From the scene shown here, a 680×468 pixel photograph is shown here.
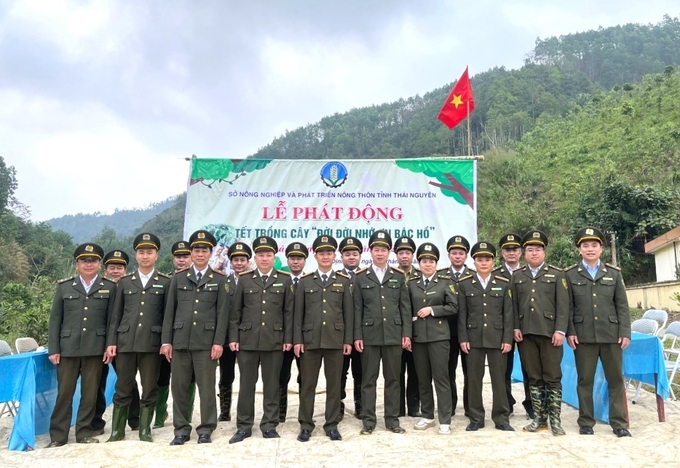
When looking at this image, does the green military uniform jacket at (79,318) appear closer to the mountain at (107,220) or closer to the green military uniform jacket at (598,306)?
the green military uniform jacket at (598,306)

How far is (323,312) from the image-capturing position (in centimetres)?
433

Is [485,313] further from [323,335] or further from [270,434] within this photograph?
[270,434]

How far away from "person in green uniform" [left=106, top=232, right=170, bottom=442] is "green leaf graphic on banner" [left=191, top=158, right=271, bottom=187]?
2.02 m

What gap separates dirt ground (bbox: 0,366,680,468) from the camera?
3.58 metres

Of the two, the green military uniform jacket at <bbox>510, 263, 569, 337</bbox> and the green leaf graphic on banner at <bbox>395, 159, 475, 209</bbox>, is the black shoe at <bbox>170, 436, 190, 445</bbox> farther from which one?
the green leaf graphic on banner at <bbox>395, 159, 475, 209</bbox>

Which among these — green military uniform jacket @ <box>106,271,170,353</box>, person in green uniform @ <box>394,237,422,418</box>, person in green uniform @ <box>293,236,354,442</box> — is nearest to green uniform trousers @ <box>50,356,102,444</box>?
green military uniform jacket @ <box>106,271,170,353</box>

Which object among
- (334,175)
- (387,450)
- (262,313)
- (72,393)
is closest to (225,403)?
(262,313)

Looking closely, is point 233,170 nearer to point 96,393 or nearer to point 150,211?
point 96,393

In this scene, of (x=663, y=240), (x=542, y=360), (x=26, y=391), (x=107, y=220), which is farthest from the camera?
(x=107, y=220)

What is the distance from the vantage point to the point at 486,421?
4660 millimetres

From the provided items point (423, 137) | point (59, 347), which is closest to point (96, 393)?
point (59, 347)

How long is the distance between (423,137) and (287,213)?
52.4 m

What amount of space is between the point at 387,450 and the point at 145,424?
6.37 ft

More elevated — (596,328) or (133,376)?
(596,328)
